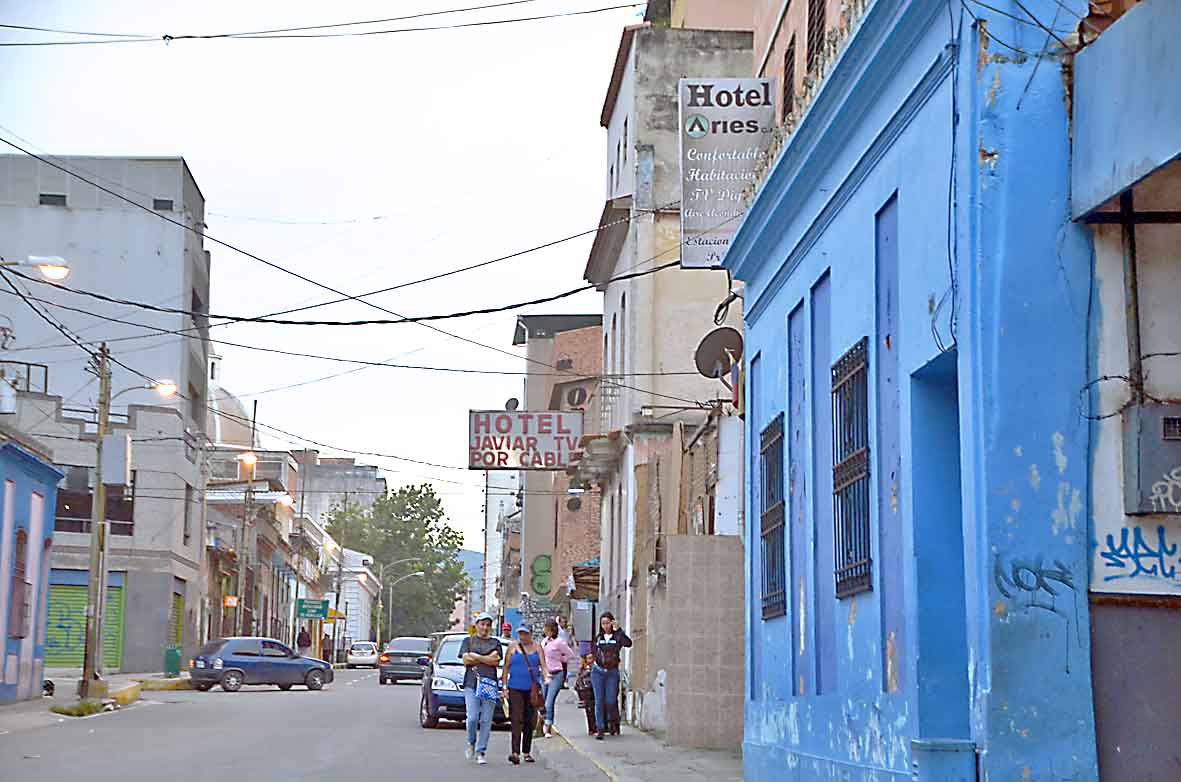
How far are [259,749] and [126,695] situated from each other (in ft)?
47.4

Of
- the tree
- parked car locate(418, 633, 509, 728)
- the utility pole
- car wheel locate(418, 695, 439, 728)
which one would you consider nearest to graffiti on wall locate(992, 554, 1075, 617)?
parked car locate(418, 633, 509, 728)

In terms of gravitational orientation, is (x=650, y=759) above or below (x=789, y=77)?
below

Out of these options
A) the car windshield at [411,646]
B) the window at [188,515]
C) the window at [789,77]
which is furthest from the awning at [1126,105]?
the window at [188,515]

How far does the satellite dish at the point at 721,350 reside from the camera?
2270 cm

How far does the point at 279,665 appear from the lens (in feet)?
143

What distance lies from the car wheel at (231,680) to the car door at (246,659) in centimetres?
15

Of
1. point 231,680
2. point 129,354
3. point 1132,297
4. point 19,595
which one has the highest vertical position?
point 129,354

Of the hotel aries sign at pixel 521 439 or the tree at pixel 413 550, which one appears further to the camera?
the tree at pixel 413 550

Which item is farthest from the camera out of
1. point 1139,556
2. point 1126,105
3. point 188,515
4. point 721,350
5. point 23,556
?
point 188,515

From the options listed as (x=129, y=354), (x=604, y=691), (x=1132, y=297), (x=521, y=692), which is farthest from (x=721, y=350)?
(x=129, y=354)

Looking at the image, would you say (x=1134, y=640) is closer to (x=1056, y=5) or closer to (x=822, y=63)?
(x=1056, y=5)

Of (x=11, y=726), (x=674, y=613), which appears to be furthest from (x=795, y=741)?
(x=11, y=726)

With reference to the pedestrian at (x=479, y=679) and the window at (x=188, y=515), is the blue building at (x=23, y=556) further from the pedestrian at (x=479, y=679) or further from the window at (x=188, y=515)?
the window at (x=188, y=515)

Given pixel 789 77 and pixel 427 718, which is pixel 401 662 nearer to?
pixel 427 718
